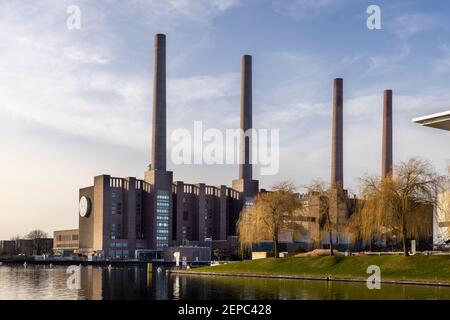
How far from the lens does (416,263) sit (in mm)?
60656

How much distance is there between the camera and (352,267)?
6469 centimetres

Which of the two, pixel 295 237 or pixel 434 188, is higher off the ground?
pixel 434 188

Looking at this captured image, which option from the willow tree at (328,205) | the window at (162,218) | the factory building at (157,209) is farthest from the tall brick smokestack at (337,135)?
the willow tree at (328,205)

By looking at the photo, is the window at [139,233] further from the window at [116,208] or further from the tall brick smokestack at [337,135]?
the tall brick smokestack at [337,135]

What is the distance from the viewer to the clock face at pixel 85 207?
183375 mm

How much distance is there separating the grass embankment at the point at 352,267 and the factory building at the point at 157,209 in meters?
89.6

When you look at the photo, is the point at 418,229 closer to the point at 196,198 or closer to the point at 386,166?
the point at 386,166

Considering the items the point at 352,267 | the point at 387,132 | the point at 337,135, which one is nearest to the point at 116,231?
the point at 337,135

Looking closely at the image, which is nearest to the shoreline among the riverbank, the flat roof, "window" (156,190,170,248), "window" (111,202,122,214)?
the riverbank

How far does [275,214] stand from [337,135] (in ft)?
219

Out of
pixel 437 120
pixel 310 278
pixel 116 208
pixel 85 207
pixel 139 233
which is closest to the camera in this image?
pixel 437 120

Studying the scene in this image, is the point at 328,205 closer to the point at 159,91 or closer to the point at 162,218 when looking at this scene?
the point at 159,91
